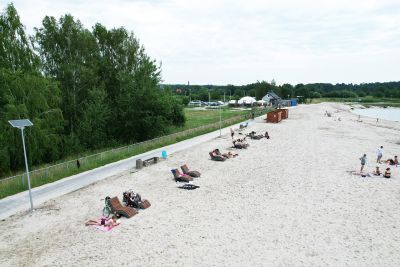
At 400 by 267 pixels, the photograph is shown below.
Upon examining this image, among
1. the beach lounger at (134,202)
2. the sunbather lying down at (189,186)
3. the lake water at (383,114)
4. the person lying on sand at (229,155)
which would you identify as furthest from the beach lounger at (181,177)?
the lake water at (383,114)

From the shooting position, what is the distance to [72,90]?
30172 mm

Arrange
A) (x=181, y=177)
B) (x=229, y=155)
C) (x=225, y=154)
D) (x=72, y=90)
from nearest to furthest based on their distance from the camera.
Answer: (x=181, y=177) < (x=225, y=154) < (x=229, y=155) < (x=72, y=90)

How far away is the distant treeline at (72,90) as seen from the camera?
2252 cm

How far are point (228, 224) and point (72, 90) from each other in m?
24.2

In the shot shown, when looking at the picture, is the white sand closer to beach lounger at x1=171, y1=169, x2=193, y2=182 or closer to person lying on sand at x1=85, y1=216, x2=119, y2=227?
person lying on sand at x1=85, y1=216, x2=119, y2=227

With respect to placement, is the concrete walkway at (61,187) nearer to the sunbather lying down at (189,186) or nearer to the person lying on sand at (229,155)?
the person lying on sand at (229,155)

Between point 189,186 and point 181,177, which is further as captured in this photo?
point 181,177

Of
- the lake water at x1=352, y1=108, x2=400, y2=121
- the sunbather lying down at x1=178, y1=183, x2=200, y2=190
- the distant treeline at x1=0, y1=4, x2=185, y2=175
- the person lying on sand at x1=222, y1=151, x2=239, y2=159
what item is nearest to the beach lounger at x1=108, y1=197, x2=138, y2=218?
the sunbather lying down at x1=178, y1=183, x2=200, y2=190

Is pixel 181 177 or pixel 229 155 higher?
pixel 181 177

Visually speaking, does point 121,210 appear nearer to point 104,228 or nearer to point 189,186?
point 104,228

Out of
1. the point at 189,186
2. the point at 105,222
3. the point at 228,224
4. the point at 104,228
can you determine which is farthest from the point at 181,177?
the point at 104,228

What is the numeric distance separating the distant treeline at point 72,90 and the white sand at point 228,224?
32.2ft

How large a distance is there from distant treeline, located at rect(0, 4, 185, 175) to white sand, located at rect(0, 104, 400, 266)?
32.2 feet

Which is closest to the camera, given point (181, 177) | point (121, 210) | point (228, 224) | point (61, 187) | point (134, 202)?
point (228, 224)
